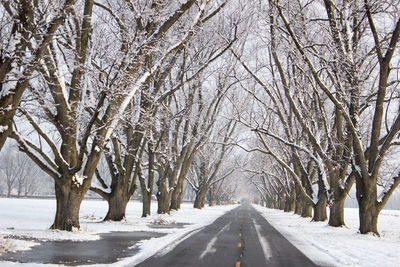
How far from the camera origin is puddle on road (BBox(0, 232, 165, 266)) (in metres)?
8.60

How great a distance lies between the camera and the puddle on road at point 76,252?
339 inches

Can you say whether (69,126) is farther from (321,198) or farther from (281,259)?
(321,198)

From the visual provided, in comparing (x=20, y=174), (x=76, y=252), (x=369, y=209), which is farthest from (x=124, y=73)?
(x=20, y=174)

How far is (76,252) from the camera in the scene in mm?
9969

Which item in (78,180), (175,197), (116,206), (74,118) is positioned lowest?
(116,206)

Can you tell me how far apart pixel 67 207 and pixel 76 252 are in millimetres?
4205

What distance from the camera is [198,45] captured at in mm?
24781

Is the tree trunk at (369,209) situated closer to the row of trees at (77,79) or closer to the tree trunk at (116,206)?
the row of trees at (77,79)

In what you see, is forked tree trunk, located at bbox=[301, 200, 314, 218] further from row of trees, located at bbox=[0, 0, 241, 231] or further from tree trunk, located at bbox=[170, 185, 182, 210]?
row of trees, located at bbox=[0, 0, 241, 231]

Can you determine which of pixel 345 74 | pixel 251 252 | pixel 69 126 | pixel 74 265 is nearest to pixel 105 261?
pixel 74 265

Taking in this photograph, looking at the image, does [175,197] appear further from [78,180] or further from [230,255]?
[230,255]

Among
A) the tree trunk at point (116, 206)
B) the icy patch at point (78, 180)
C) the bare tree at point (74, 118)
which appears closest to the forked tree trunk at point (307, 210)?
the tree trunk at point (116, 206)

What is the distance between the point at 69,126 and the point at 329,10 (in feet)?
38.5

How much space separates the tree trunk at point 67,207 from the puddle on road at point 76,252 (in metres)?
1.72
